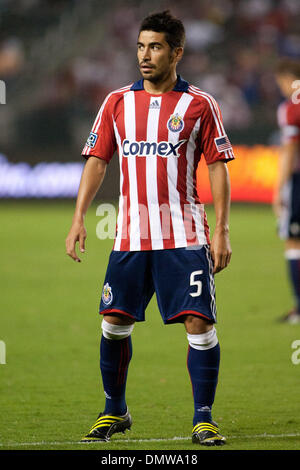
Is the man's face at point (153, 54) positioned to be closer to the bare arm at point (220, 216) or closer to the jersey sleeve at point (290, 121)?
the bare arm at point (220, 216)

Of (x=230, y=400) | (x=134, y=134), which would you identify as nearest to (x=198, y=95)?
(x=134, y=134)

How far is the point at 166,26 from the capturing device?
14.4ft

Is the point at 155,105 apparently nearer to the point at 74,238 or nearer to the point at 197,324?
the point at 74,238

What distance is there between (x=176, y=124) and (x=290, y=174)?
3.94 metres

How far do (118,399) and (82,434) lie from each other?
0.25 metres

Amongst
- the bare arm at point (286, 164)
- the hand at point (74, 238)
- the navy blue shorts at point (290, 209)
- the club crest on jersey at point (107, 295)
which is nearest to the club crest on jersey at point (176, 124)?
the hand at point (74, 238)

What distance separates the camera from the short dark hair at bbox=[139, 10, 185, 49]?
438 centimetres

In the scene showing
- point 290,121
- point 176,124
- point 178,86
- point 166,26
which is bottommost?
point 290,121

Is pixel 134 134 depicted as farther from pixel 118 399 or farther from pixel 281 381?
pixel 281 381

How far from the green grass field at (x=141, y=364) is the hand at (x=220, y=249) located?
85 centimetres

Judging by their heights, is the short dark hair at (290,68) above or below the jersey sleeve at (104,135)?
above

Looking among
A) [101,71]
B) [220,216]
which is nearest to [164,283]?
[220,216]

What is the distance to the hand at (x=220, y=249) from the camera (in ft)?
14.2

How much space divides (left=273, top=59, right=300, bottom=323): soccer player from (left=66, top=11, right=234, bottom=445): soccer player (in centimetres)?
360
